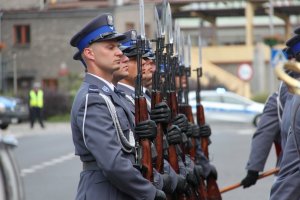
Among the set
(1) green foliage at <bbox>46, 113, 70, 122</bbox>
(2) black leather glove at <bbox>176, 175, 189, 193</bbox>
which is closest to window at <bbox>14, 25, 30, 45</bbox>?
(2) black leather glove at <bbox>176, 175, 189, 193</bbox>

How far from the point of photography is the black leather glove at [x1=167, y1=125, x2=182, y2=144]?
24.6 ft

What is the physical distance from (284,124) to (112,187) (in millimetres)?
1878

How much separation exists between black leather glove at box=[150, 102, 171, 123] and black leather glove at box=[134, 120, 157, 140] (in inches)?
22.3

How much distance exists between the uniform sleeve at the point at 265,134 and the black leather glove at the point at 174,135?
1155 mm

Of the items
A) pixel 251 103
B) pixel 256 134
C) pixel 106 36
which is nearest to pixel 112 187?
pixel 106 36

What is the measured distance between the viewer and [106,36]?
6.20 m

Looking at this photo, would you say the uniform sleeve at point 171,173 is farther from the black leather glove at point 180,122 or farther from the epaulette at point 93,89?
the epaulette at point 93,89

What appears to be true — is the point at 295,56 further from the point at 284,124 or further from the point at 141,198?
the point at 141,198

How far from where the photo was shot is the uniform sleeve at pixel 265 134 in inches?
333

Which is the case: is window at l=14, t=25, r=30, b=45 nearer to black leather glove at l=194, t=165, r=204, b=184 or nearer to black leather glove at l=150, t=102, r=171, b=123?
black leather glove at l=194, t=165, r=204, b=184

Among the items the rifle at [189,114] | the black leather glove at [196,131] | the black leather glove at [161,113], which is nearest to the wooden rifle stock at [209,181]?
the black leather glove at [196,131]

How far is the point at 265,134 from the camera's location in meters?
8.60

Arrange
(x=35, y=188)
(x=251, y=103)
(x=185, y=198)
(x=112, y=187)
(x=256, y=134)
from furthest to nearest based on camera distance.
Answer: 1. (x=251, y=103)
2. (x=35, y=188)
3. (x=256, y=134)
4. (x=185, y=198)
5. (x=112, y=187)

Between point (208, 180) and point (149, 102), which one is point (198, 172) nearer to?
point (208, 180)
